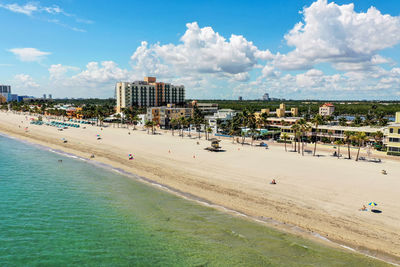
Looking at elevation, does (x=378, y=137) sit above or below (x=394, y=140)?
below

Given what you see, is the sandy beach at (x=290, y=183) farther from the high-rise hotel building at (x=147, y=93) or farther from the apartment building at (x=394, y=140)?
the high-rise hotel building at (x=147, y=93)

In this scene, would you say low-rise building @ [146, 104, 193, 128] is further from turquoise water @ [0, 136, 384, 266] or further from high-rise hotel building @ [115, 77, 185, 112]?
turquoise water @ [0, 136, 384, 266]

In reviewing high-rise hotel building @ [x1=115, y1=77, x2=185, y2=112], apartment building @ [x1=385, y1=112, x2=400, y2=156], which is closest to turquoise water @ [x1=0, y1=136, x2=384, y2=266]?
apartment building @ [x1=385, y1=112, x2=400, y2=156]

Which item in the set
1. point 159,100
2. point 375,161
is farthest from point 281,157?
point 159,100

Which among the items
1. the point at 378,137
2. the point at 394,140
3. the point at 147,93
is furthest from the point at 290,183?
the point at 147,93

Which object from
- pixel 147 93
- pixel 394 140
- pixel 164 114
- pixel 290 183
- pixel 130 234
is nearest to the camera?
pixel 130 234

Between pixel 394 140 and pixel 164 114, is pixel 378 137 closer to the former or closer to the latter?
pixel 394 140

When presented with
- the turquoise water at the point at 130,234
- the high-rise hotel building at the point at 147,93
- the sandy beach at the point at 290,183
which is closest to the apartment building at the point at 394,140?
the sandy beach at the point at 290,183
